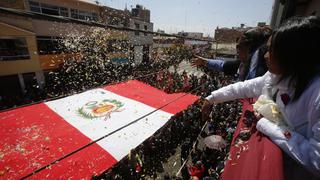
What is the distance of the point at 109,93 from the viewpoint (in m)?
5.75

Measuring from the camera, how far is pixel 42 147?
3346 mm

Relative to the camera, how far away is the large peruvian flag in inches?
122

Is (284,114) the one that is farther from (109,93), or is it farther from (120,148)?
(109,93)

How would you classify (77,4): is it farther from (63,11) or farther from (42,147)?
(42,147)

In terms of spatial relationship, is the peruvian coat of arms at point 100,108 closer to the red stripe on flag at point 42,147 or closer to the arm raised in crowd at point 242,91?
the red stripe on flag at point 42,147

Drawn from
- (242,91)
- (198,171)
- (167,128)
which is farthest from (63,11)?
(242,91)

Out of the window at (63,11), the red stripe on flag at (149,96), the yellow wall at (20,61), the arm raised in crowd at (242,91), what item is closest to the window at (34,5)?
the window at (63,11)

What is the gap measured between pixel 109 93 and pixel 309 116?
17.5 feet

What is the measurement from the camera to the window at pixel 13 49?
1271cm

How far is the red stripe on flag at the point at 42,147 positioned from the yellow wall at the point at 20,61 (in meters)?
11.3

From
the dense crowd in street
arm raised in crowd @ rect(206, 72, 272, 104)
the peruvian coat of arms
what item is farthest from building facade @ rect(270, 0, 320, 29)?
the peruvian coat of arms

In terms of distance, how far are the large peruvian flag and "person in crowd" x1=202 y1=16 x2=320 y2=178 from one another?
314cm

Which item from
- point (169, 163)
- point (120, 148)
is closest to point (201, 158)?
point (169, 163)

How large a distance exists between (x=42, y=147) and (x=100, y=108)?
1.71 metres
